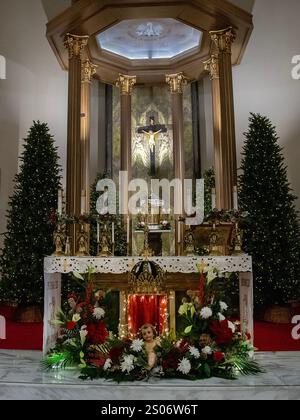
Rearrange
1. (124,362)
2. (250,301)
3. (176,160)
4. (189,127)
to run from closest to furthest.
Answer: (124,362), (250,301), (176,160), (189,127)

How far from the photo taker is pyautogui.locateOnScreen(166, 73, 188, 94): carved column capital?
37.3 feet

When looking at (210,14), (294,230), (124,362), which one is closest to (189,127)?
(210,14)

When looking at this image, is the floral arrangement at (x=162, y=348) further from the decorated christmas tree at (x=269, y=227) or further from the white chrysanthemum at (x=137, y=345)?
the decorated christmas tree at (x=269, y=227)

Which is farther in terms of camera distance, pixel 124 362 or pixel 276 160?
pixel 276 160

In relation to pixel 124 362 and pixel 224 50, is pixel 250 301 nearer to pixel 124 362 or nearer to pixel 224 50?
pixel 124 362

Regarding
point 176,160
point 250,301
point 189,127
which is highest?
point 189,127

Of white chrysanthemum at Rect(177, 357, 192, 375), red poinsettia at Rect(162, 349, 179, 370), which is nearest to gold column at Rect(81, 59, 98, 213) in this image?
red poinsettia at Rect(162, 349, 179, 370)

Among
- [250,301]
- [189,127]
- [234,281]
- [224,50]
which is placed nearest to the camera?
[250,301]

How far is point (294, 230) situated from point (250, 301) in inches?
107

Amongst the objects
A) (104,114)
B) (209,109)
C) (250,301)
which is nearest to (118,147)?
(104,114)

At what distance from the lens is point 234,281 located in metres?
7.33

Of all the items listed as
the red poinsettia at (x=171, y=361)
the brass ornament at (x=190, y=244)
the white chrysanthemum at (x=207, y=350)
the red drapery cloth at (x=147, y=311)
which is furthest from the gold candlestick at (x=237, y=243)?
the red poinsettia at (x=171, y=361)

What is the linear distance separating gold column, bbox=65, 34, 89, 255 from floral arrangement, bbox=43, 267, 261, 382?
3.95m

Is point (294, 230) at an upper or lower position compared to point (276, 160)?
lower
